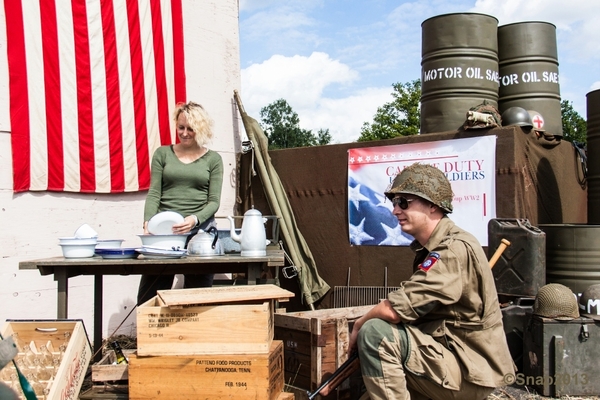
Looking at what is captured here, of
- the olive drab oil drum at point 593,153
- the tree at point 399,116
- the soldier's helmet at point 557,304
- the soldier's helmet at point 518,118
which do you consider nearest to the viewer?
the soldier's helmet at point 557,304

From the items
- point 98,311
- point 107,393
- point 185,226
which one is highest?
point 185,226

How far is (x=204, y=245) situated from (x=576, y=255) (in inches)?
117

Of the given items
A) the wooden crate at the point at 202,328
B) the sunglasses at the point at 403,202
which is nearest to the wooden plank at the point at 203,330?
the wooden crate at the point at 202,328

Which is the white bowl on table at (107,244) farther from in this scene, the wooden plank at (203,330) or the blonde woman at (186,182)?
the wooden plank at (203,330)

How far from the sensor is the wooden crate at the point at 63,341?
130 inches

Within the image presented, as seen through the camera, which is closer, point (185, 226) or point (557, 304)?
point (185, 226)

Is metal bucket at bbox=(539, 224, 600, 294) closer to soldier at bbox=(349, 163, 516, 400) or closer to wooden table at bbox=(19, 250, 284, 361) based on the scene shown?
soldier at bbox=(349, 163, 516, 400)

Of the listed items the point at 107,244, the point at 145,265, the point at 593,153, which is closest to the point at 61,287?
the point at 107,244

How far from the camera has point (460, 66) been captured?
19.7 ft

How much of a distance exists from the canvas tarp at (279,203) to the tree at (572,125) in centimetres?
2921

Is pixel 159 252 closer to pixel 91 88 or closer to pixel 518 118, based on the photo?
pixel 91 88

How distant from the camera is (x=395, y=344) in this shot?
8.98 ft

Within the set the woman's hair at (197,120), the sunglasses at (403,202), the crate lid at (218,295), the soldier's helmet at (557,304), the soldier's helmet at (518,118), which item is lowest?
the soldier's helmet at (557,304)

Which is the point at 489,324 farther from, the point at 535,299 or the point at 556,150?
the point at 556,150
